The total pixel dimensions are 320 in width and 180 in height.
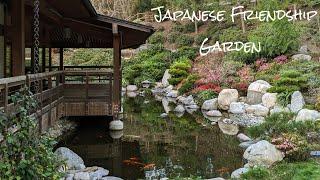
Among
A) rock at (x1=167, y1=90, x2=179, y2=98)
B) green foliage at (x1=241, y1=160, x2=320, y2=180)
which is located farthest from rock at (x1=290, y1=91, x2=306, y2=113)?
rock at (x1=167, y1=90, x2=179, y2=98)

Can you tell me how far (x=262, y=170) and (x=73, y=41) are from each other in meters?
11.3

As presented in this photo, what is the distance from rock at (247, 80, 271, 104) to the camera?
19.6 meters

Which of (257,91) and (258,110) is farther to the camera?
(257,91)

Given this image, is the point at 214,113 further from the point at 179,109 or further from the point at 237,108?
the point at 179,109

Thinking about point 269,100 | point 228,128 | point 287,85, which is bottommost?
point 228,128

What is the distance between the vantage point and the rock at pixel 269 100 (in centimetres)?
1830

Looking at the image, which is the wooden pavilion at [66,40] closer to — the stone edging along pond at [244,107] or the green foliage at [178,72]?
the stone edging along pond at [244,107]

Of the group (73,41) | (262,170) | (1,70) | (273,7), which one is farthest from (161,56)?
(262,170)

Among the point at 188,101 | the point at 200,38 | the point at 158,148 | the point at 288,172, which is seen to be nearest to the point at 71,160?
the point at 158,148

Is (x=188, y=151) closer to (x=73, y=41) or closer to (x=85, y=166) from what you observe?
(x=85, y=166)

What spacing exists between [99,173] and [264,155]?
3769 mm

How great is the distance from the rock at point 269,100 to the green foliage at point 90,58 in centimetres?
1847

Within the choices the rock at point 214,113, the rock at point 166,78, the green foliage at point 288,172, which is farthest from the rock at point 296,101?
the rock at point 166,78

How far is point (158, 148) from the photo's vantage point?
499 inches
